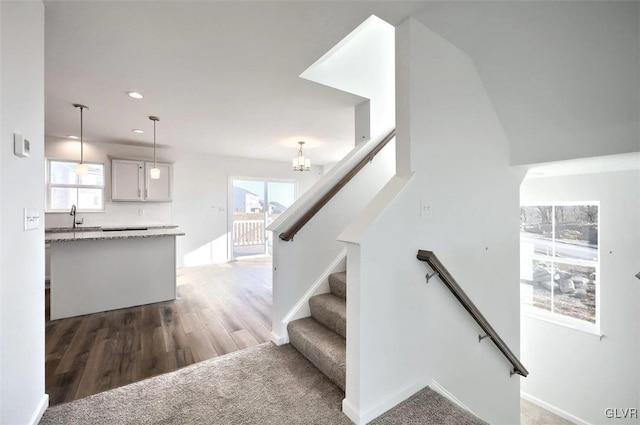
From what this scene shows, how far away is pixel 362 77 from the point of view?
2.99 m

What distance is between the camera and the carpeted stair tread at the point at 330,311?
7.06 ft

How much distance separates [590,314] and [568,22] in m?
4.01

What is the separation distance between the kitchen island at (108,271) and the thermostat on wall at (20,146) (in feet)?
7.45

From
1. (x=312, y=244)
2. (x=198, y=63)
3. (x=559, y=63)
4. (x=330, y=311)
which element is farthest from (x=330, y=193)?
(x=559, y=63)

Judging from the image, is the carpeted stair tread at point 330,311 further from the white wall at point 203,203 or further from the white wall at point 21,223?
the white wall at point 203,203

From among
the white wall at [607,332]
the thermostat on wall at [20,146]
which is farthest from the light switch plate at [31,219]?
the white wall at [607,332]

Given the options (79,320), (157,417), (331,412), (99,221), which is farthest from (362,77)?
(99,221)

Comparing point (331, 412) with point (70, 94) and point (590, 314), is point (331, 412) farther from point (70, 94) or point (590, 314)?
point (590, 314)

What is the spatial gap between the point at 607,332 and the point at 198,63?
5.82m

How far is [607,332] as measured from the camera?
3.54 metres

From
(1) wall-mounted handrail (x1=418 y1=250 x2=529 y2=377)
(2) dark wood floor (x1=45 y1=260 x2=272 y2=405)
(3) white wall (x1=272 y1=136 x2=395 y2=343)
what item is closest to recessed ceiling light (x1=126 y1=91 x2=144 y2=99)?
(3) white wall (x1=272 y1=136 x2=395 y2=343)

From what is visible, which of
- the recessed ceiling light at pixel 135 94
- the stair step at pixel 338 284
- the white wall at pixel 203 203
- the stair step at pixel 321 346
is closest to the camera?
the stair step at pixel 321 346

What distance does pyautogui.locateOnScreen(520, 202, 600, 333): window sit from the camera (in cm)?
376

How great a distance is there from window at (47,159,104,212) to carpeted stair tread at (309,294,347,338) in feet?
15.9
